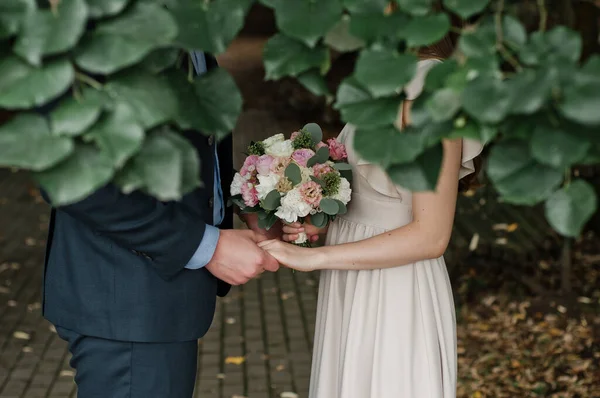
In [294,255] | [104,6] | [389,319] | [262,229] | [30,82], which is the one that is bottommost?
[389,319]

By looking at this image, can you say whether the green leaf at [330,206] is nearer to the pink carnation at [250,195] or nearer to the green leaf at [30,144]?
the pink carnation at [250,195]

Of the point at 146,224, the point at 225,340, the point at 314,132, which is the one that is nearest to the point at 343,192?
the point at 314,132

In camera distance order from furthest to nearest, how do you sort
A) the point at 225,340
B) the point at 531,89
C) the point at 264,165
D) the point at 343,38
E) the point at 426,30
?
the point at 225,340
the point at 264,165
the point at 343,38
the point at 426,30
the point at 531,89

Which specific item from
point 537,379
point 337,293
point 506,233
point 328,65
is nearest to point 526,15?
point 506,233

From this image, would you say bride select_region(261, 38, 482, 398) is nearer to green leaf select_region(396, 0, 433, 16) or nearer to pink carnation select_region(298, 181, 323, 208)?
pink carnation select_region(298, 181, 323, 208)

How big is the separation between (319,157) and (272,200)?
0.72 feet

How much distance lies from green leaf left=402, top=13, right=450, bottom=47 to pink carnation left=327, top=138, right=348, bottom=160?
1.74 m

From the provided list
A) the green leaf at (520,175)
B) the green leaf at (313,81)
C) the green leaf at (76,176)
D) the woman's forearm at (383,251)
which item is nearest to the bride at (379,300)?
the woman's forearm at (383,251)

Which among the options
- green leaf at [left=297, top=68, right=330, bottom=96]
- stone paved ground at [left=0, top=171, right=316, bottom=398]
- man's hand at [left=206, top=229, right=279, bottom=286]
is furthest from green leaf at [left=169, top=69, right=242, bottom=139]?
stone paved ground at [left=0, top=171, right=316, bottom=398]

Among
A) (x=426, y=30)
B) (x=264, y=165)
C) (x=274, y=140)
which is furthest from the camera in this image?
(x=274, y=140)

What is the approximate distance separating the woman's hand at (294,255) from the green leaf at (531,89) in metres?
1.65

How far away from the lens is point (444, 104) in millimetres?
1273

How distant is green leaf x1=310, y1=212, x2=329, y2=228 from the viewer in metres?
2.97

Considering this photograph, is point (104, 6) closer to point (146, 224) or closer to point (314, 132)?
point (146, 224)
